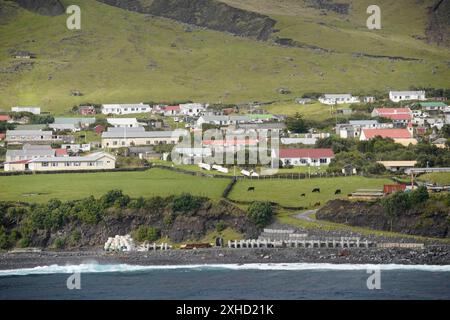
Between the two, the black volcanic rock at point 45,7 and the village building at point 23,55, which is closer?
the village building at point 23,55

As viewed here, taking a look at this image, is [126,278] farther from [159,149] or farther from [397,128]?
[397,128]

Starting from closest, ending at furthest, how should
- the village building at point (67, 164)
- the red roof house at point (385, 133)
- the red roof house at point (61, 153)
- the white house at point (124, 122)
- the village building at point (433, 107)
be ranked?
the village building at point (67, 164) → the red roof house at point (61, 153) → the red roof house at point (385, 133) → the white house at point (124, 122) → the village building at point (433, 107)

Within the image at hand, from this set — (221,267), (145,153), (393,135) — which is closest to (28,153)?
(145,153)

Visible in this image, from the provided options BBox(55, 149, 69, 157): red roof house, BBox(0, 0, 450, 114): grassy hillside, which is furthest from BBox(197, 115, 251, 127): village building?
BBox(55, 149, 69, 157): red roof house

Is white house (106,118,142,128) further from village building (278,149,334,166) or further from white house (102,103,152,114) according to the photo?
village building (278,149,334,166)

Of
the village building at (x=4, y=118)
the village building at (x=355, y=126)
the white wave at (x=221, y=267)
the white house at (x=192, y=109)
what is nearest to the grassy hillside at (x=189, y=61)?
the white house at (x=192, y=109)

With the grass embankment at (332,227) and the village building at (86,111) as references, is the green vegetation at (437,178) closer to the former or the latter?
the grass embankment at (332,227)

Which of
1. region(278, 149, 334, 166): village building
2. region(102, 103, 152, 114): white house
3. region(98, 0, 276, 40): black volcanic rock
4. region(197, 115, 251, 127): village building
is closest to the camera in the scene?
region(278, 149, 334, 166): village building

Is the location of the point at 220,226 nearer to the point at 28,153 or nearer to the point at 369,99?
the point at 28,153
